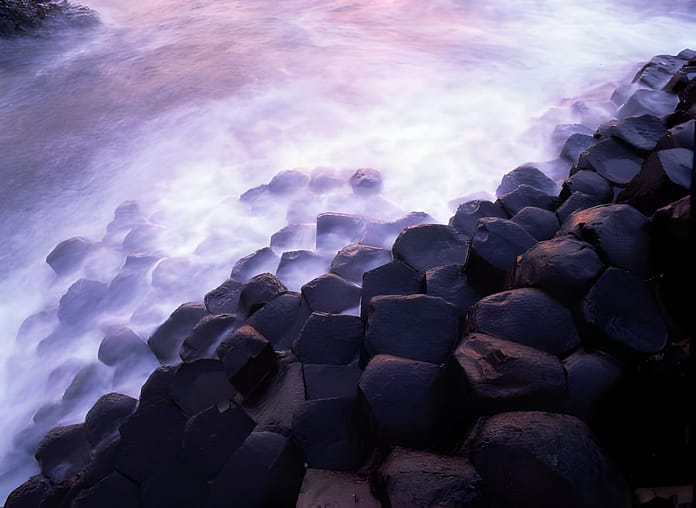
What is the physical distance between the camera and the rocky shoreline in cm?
151

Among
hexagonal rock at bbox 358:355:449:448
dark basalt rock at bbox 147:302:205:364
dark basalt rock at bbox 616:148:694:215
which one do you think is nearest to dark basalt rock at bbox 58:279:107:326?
dark basalt rock at bbox 147:302:205:364

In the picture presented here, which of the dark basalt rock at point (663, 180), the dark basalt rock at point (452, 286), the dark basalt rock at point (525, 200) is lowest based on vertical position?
the dark basalt rock at point (452, 286)

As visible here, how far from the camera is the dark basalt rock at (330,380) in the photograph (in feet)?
6.51

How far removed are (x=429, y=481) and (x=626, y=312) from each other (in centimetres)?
112

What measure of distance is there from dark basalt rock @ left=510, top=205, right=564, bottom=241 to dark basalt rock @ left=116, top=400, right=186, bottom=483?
2.03m

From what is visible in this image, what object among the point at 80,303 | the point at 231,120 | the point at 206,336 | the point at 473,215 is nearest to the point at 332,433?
the point at 206,336

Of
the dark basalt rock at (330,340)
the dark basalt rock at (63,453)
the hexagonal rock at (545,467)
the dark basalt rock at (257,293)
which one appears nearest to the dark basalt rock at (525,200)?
the dark basalt rock at (330,340)

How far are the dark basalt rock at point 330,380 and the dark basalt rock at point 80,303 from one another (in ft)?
6.20

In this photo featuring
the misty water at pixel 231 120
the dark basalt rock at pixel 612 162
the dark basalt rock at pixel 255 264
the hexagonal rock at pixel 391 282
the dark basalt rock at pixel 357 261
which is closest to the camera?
the hexagonal rock at pixel 391 282

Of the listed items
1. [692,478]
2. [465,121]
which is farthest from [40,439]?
[465,121]

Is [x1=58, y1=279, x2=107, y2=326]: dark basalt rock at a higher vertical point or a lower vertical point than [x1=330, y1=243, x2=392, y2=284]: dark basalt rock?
lower

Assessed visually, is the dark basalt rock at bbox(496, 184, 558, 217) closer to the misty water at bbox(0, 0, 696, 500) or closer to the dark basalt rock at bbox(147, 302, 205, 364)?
the misty water at bbox(0, 0, 696, 500)

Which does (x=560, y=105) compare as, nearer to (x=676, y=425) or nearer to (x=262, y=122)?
(x=262, y=122)

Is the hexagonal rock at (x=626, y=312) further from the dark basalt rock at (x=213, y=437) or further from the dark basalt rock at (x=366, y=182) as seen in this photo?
the dark basalt rock at (x=366, y=182)
